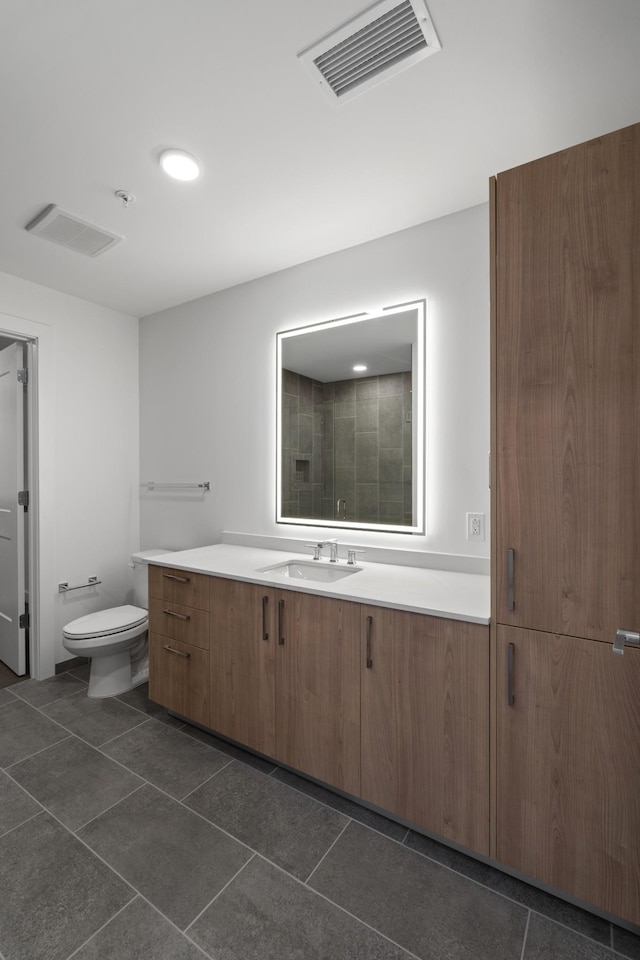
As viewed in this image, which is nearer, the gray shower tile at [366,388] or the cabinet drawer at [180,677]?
the cabinet drawer at [180,677]

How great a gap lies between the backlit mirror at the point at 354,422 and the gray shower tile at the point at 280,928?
1454 mm

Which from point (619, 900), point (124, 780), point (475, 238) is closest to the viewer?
point (619, 900)

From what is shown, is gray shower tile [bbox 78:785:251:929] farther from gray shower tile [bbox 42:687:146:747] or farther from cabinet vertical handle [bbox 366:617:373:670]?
cabinet vertical handle [bbox 366:617:373:670]

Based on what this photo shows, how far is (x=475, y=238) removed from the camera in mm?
2070

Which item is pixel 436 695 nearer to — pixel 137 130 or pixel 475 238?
pixel 475 238

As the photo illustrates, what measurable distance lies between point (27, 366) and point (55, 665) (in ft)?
6.46

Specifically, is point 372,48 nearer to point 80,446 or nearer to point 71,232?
point 71,232

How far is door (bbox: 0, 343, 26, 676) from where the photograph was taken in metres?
2.95

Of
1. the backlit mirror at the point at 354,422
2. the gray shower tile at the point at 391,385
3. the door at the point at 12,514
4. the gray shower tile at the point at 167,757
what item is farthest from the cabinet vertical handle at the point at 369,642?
the door at the point at 12,514

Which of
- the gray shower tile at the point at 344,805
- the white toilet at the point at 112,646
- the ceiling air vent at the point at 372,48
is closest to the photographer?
the ceiling air vent at the point at 372,48

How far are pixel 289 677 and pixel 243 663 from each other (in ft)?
0.84

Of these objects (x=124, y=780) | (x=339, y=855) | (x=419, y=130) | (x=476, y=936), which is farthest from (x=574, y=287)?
(x=124, y=780)

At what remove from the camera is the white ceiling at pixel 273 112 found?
1229 millimetres

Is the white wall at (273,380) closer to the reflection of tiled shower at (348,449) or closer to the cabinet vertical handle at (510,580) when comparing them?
the reflection of tiled shower at (348,449)
